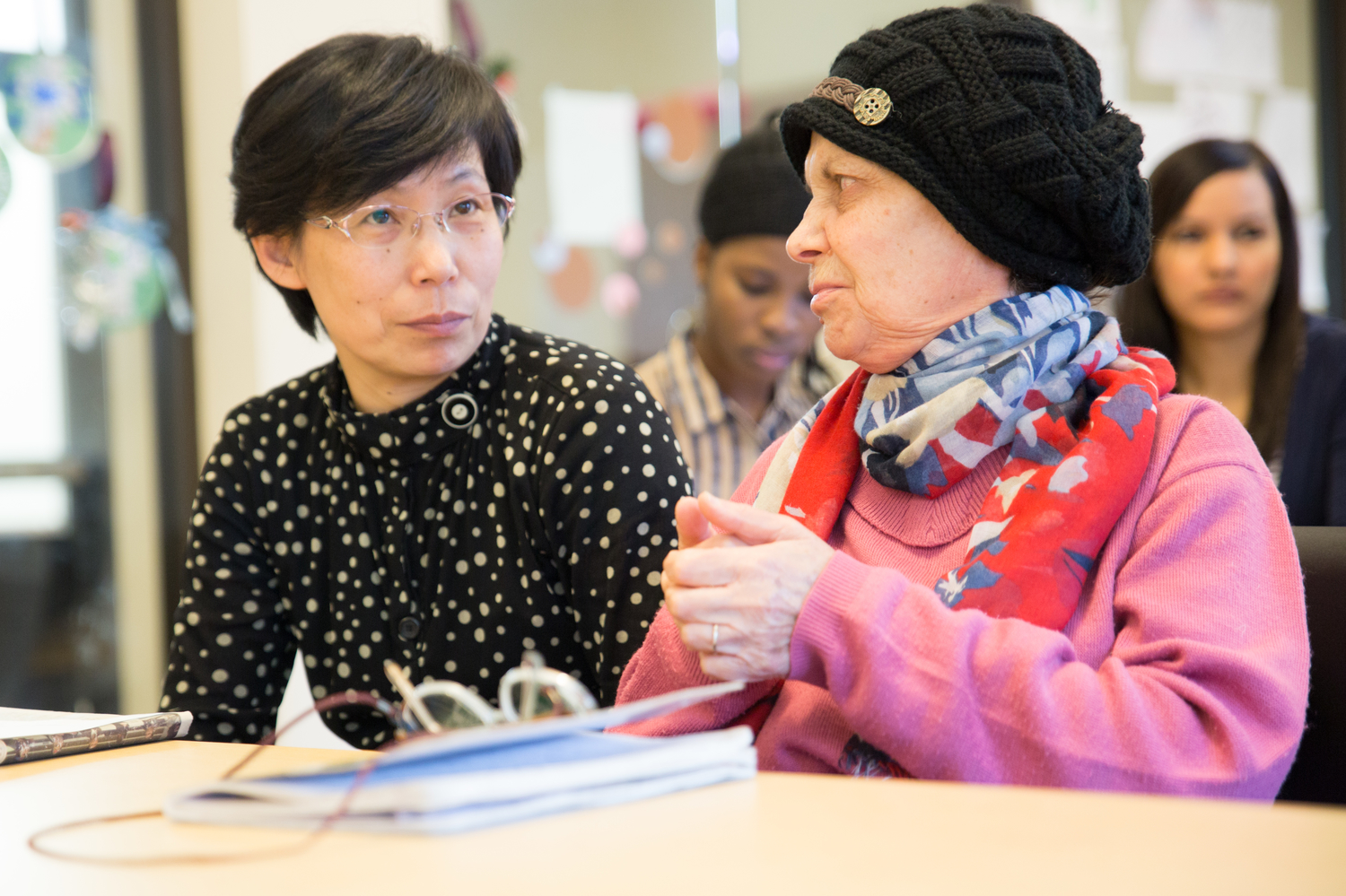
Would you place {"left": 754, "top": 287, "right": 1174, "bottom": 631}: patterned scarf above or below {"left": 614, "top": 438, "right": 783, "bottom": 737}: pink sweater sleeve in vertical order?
above

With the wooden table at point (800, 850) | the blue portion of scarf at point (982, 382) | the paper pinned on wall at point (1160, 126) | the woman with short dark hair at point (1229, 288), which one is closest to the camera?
the wooden table at point (800, 850)

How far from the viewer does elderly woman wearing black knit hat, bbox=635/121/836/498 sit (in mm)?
2789

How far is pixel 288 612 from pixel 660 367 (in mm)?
1407

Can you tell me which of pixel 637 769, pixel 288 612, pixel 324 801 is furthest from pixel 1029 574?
pixel 288 612

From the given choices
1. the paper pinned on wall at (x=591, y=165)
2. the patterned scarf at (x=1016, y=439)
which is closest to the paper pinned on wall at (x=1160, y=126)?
the paper pinned on wall at (x=591, y=165)

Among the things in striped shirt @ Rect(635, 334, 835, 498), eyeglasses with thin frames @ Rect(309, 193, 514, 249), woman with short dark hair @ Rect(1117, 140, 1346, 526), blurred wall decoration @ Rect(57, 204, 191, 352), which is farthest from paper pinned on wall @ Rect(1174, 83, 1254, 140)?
eyeglasses with thin frames @ Rect(309, 193, 514, 249)

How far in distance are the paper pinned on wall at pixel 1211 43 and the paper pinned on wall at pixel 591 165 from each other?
5.72 ft

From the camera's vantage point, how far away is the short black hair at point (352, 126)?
1545 millimetres

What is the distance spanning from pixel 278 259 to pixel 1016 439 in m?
1.04

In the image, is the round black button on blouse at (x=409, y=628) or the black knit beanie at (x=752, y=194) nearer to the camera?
the round black button on blouse at (x=409, y=628)

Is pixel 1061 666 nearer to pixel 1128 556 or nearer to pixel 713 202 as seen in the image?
pixel 1128 556

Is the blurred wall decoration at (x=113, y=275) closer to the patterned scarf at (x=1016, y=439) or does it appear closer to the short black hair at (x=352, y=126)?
the short black hair at (x=352, y=126)

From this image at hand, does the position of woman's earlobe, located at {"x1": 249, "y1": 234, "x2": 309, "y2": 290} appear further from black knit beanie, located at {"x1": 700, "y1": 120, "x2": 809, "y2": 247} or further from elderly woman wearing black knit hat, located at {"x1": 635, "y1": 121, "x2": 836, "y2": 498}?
black knit beanie, located at {"x1": 700, "y1": 120, "x2": 809, "y2": 247}

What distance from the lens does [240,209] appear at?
168 cm
